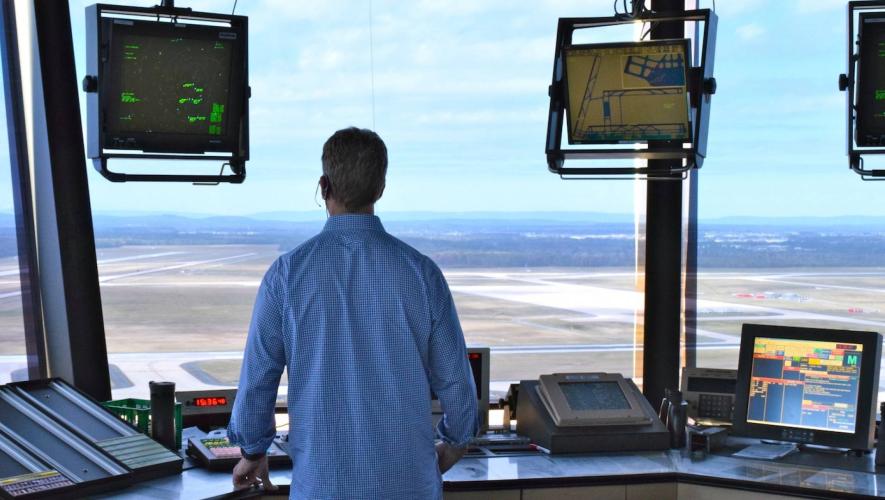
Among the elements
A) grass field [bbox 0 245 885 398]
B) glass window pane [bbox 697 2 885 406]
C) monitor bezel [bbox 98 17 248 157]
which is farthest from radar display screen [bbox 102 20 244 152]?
grass field [bbox 0 245 885 398]

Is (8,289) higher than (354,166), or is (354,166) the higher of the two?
(354,166)

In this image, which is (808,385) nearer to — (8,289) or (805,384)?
(805,384)

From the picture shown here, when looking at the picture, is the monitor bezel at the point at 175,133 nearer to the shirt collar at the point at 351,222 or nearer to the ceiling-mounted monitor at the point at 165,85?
the ceiling-mounted monitor at the point at 165,85

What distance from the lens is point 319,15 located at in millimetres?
4551

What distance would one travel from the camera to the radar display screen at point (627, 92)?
10.3 feet

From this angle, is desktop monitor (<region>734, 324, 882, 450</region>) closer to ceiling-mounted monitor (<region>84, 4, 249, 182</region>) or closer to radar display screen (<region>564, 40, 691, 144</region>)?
radar display screen (<region>564, 40, 691, 144</region>)

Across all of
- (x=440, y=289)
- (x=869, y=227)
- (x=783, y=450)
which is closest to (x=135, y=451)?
(x=440, y=289)

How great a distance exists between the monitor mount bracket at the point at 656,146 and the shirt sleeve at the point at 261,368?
1488 mm

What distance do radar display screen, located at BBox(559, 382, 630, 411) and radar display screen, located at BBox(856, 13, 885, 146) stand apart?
47.3 inches

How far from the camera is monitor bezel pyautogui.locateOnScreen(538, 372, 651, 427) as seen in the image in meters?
3.35

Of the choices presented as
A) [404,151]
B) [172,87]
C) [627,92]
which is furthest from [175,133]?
[404,151]

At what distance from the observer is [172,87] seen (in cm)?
305

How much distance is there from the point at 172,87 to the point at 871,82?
90.4 inches

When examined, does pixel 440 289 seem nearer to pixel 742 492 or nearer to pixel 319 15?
pixel 742 492
